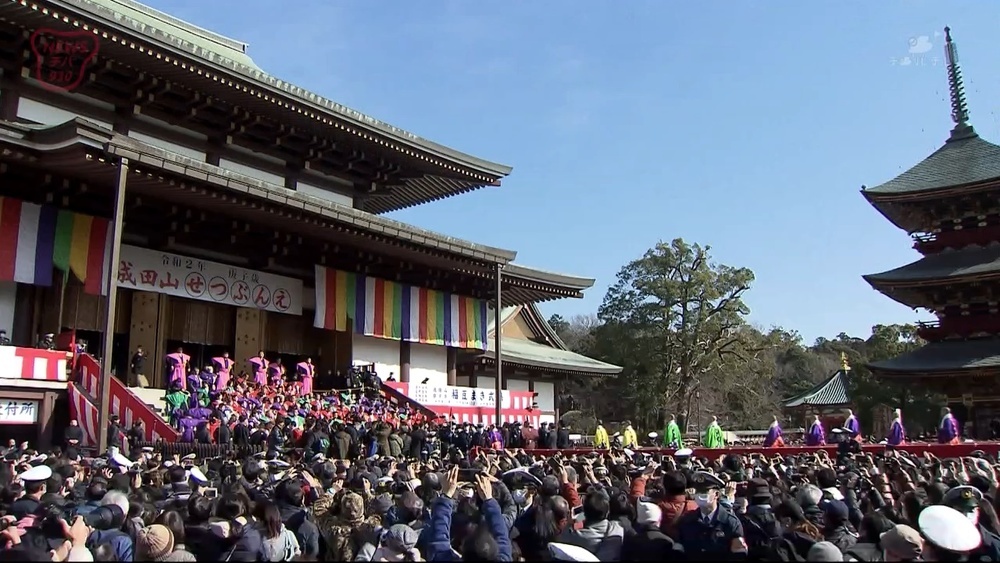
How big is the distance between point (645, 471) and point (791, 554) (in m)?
4.06

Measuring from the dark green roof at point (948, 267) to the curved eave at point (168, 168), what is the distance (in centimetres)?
1793

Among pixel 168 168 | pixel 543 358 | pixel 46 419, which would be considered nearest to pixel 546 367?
pixel 543 358

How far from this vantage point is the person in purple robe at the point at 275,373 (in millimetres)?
18859

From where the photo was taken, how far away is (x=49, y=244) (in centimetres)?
1550

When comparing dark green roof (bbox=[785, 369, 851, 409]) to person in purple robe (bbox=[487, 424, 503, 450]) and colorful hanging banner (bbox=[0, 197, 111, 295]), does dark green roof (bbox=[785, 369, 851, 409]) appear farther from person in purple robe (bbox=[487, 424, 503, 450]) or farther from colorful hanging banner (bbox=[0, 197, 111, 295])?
colorful hanging banner (bbox=[0, 197, 111, 295])

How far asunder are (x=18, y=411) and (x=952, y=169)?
2957 cm

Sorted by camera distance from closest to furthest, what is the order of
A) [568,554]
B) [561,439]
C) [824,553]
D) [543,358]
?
[568,554] < [824,553] < [561,439] < [543,358]

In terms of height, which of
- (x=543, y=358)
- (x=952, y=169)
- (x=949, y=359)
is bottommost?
(x=949, y=359)

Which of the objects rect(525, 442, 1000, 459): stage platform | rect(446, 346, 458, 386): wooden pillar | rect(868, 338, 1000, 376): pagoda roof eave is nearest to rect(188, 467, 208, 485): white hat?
rect(525, 442, 1000, 459): stage platform

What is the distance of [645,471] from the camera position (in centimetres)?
818

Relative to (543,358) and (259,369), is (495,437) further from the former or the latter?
(543,358)

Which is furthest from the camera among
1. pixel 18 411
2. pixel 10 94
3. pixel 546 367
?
pixel 546 367

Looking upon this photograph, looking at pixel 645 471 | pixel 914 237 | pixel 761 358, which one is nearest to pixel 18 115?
pixel 645 471

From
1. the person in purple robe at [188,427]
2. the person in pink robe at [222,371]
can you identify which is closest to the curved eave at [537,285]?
the person in pink robe at [222,371]
